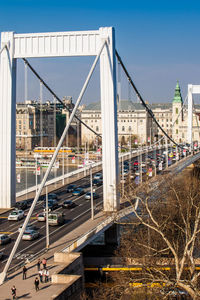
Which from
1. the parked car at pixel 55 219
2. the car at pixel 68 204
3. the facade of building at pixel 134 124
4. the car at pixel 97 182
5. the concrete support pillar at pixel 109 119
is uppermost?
the facade of building at pixel 134 124

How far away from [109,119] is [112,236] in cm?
571

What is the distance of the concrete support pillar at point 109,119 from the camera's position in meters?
29.2

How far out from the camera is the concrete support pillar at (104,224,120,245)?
29312 mm

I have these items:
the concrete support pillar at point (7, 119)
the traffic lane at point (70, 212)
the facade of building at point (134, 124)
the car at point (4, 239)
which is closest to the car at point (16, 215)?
the traffic lane at point (70, 212)

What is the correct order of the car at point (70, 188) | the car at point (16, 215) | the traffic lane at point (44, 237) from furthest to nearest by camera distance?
1. the car at point (70, 188)
2. the car at point (16, 215)
3. the traffic lane at point (44, 237)

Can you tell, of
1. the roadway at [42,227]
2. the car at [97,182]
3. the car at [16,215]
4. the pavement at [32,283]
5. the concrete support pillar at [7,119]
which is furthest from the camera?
the car at [97,182]

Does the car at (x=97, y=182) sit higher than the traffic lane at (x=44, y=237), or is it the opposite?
the car at (x=97, y=182)

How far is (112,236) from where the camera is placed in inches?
1161

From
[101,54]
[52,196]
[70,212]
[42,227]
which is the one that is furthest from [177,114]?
[42,227]

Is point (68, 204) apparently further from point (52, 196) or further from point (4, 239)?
point (4, 239)

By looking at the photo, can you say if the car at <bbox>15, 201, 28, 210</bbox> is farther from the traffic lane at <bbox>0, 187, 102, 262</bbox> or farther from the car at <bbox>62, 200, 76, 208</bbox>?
the car at <bbox>62, 200, 76, 208</bbox>

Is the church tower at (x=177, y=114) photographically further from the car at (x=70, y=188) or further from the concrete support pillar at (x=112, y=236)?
the concrete support pillar at (x=112, y=236)

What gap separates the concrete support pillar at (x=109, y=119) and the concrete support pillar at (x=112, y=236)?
1.01m

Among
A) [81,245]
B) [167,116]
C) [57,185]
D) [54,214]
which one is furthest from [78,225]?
[167,116]
